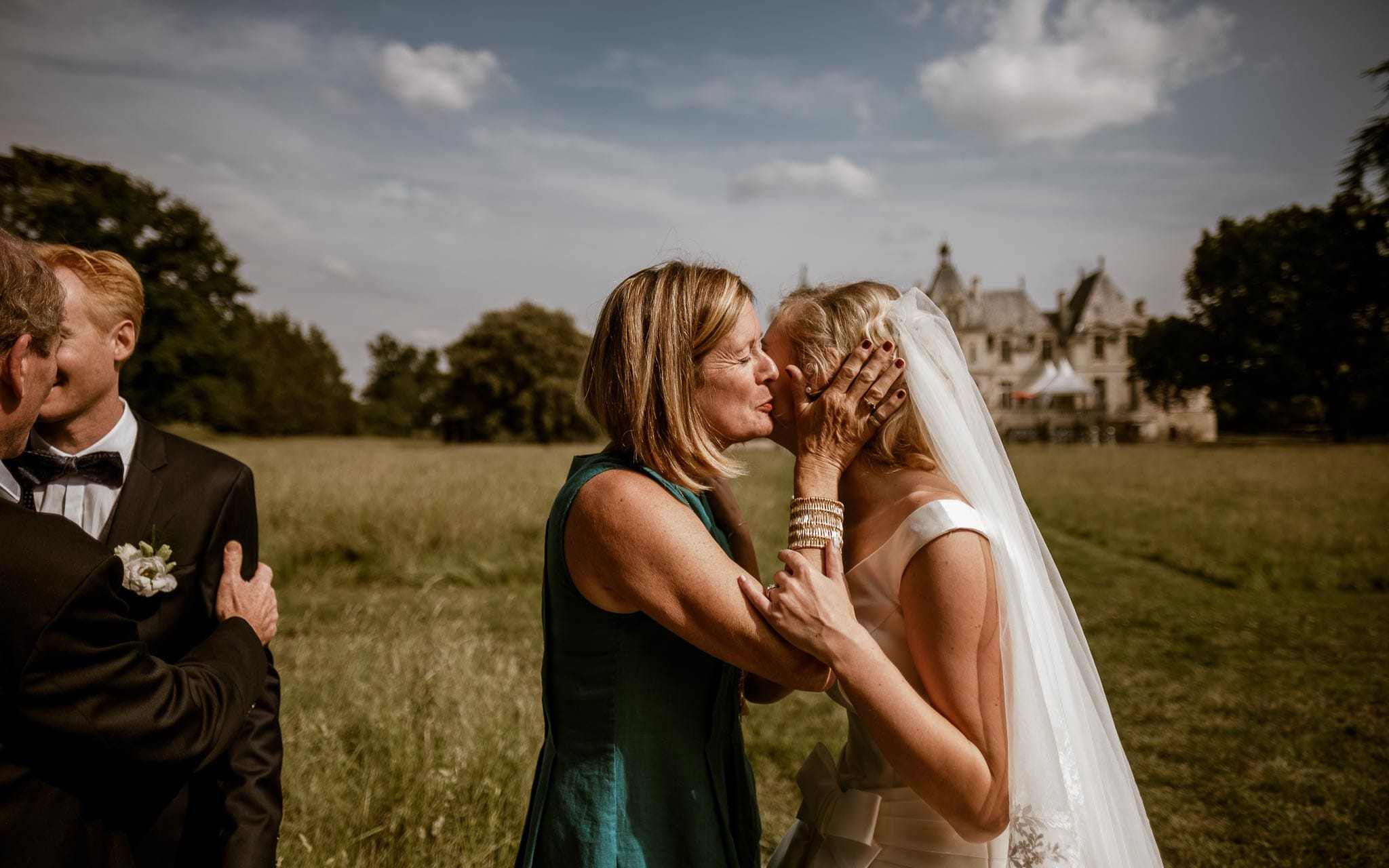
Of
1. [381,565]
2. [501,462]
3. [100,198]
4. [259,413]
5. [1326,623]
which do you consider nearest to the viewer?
[1326,623]

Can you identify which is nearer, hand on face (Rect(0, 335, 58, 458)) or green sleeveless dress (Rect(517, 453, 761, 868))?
hand on face (Rect(0, 335, 58, 458))

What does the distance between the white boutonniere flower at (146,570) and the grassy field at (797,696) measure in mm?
1614

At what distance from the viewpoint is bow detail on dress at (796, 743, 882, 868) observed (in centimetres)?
228

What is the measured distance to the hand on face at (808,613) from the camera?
1806 millimetres

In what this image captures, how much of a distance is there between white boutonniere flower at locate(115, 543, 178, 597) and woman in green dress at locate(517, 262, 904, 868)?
135cm

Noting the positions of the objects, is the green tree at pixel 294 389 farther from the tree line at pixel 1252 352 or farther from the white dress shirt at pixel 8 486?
the tree line at pixel 1252 352

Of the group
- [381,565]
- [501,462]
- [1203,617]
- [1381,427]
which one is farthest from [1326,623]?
[1381,427]

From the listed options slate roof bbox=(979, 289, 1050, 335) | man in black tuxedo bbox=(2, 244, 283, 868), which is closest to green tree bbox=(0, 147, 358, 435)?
man in black tuxedo bbox=(2, 244, 283, 868)

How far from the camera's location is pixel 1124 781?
232 centimetres

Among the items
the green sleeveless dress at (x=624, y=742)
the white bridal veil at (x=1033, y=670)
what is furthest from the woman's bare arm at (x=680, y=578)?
the white bridal veil at (x=1033, y=670)

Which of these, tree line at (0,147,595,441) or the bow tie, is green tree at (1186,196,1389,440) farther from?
tree line at (0,147,595,441)

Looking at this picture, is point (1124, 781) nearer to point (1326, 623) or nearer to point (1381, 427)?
point (1326, 623)

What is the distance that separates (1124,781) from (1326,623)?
9.12 m

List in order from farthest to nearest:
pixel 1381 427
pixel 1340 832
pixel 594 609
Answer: pixel 1381 427 → pixel 1340 832 → pixel 594 609
